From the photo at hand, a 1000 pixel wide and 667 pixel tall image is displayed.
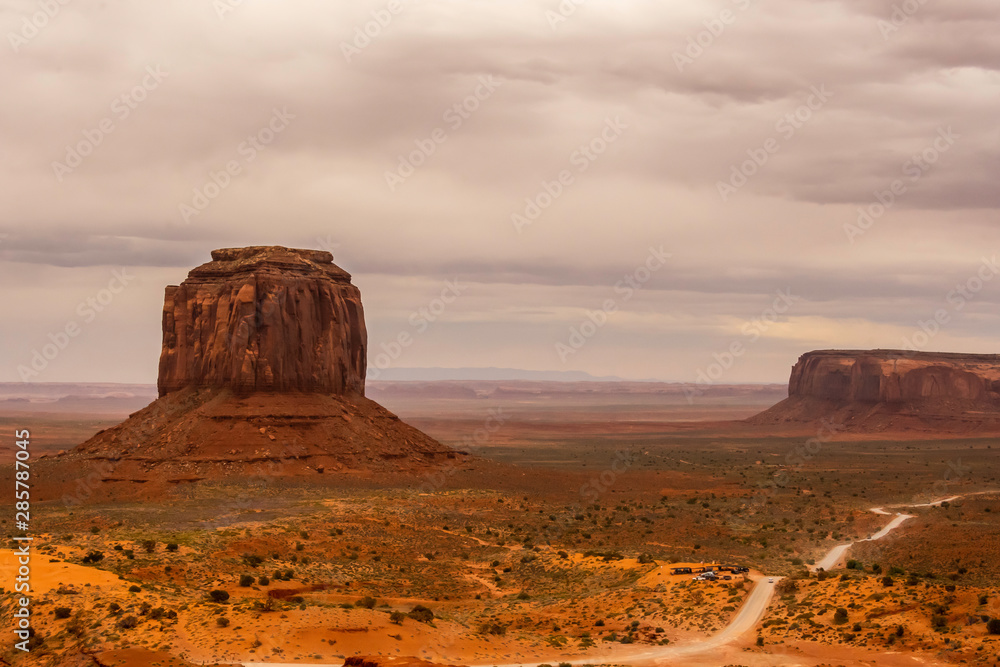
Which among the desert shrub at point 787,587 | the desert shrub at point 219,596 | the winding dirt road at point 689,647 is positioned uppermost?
the desert shrub at point 219,596

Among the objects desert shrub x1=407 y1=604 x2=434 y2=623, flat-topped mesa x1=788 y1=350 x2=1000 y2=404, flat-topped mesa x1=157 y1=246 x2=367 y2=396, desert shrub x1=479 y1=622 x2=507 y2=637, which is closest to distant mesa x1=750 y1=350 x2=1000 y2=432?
flat-topped mesa x1=788 y1=350 x2=1000 y2=404

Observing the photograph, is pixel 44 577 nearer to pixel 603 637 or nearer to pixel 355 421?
pixel 603 637

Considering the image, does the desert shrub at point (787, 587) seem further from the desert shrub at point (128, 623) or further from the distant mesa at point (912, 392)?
the distant mesa at point (912, 392)

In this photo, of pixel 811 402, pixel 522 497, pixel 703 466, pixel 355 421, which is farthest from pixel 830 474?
pixel 811 402

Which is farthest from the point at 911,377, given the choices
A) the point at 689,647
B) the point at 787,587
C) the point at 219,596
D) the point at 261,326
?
the point at 219,596

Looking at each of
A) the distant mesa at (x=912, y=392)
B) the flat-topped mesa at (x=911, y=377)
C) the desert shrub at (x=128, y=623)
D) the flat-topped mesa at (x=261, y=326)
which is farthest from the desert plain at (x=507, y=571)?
the flat-topped mesa at (x=911, y=377)

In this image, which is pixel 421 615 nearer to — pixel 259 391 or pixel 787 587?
pixel 787 587

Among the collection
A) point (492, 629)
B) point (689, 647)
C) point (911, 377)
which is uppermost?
point (911, 377)
